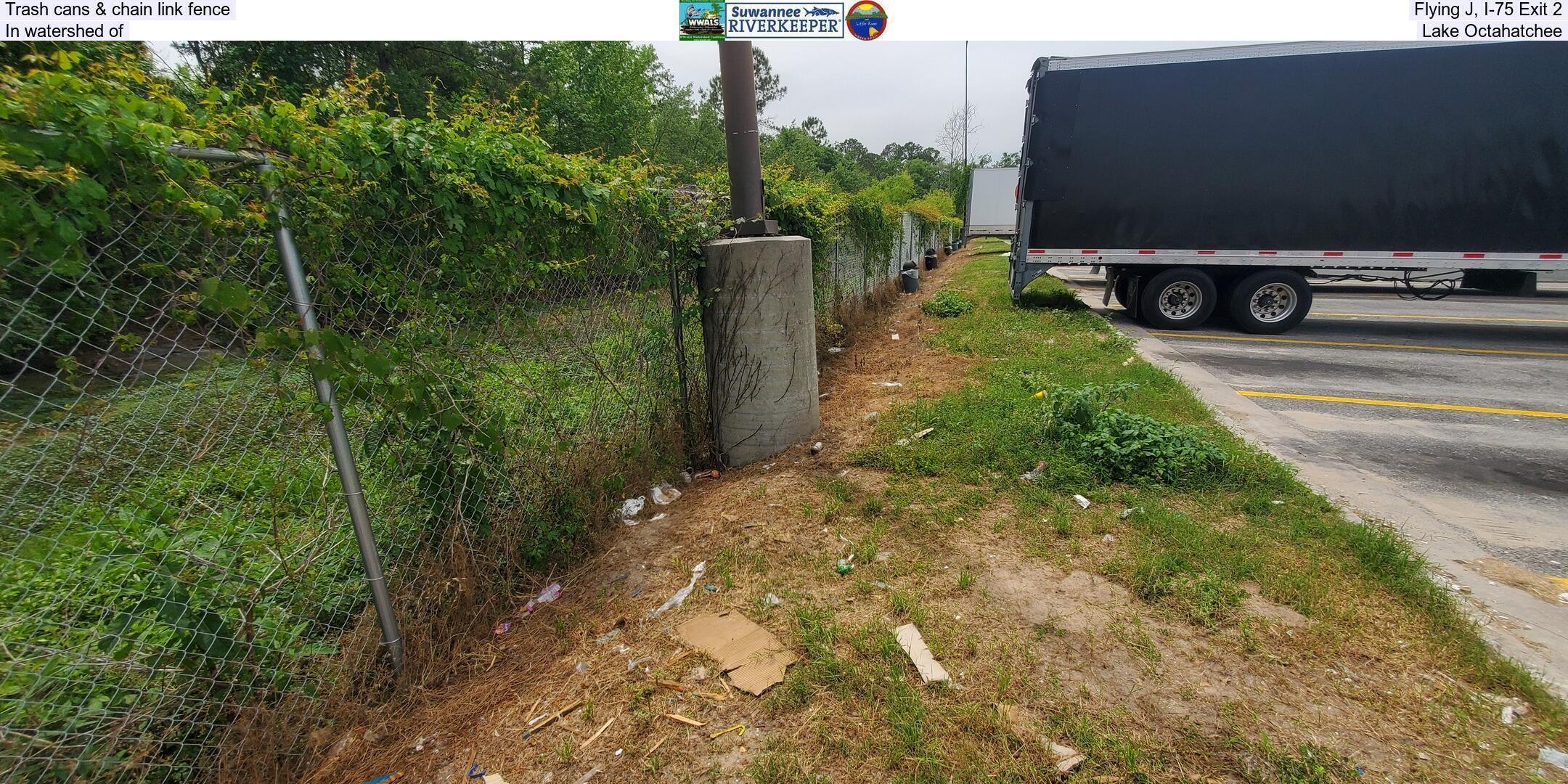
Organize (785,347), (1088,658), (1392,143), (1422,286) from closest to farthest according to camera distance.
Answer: (1088,658), (785,347), (1392,143), (1422,286)

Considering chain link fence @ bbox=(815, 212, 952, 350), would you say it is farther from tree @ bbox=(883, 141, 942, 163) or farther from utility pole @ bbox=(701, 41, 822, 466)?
tree @ bbox=(883, 141, 942, 163)

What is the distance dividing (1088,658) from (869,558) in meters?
1.02

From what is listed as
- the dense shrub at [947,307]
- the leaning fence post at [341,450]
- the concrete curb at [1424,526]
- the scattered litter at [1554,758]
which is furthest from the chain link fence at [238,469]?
the dense shrub at [947,307]

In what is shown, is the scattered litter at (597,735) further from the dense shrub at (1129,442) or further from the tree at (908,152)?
the tree at (908,152)

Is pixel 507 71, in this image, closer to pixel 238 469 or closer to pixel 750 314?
pixel 750 314

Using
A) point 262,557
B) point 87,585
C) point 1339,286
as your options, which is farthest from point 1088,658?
point 1339,286

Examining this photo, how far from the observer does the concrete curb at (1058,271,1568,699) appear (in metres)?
2.27

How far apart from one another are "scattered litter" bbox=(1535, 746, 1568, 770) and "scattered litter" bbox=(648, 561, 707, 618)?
2.89 meters

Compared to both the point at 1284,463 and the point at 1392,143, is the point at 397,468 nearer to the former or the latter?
the point at 1284,463

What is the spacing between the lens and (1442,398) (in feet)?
18.3

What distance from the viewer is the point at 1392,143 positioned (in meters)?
7.87

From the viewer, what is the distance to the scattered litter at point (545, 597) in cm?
279

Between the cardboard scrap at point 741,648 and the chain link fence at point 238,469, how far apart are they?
96 cm

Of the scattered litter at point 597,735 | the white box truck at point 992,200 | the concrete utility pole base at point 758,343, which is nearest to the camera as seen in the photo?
the scattered litter at point 597,735
